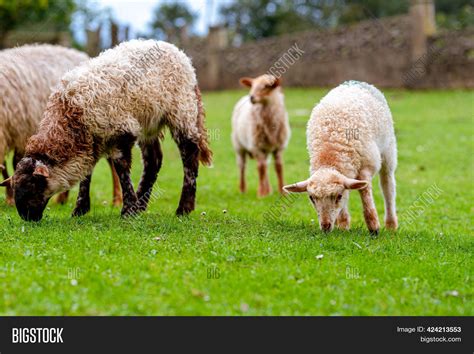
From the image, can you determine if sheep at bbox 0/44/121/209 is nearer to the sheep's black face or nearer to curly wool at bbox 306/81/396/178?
the sheep's black face

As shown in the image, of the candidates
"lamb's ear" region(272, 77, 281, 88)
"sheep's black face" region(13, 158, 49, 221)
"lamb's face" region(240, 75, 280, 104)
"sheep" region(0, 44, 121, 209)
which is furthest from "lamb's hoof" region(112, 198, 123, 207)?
"lamb's ear" region(272, 77, 281, 88)

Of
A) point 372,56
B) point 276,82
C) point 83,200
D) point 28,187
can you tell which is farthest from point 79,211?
point 372,56

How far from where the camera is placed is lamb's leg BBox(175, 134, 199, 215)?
908 centimetres

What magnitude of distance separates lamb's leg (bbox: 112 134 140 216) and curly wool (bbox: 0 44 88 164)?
77.3 inches

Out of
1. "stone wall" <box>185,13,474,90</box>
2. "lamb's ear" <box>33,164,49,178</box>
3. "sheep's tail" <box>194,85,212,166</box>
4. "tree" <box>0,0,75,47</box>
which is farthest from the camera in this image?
"tree" <box>0,0,75,47</box>

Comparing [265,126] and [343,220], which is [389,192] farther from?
[265,126]

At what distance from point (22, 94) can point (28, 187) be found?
7.61 feet

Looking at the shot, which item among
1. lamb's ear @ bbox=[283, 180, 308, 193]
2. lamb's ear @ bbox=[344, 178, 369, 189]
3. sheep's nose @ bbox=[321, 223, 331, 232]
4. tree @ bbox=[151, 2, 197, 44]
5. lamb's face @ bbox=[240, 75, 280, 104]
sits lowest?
tree @ bbox=[151, 2, 197, 44]

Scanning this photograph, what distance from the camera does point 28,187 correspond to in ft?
25.9

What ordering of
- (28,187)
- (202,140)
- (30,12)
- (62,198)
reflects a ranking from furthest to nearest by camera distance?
(30,12), (62,198), (202,140), (28,187)

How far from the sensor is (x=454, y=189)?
12109 mm

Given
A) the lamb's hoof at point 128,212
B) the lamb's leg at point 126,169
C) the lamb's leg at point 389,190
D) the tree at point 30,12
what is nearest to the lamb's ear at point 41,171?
the lamb's leg at point 126,169

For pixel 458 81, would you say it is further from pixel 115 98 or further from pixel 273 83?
pixel 115 98

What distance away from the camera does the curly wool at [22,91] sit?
31.2 feet
